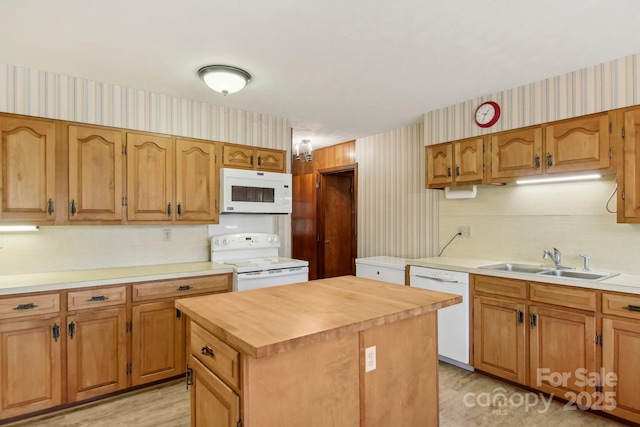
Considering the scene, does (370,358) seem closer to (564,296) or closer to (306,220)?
(564,296)

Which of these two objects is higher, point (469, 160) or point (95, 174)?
point (469, 160)

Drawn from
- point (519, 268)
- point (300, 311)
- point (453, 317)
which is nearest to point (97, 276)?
point (300, 311)

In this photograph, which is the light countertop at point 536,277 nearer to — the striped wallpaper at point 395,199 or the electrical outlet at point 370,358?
the striped wallpaper at point 395,199

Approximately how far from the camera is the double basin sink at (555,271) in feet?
8.55

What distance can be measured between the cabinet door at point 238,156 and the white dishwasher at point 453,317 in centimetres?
203

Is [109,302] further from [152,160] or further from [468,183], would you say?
[468,183]

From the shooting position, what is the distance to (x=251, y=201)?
3.53 meters

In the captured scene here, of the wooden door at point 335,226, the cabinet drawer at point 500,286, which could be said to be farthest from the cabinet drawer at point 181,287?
the wooden door at point 335,226

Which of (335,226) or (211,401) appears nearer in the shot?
(211,401)

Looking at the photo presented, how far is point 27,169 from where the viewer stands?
101 inches

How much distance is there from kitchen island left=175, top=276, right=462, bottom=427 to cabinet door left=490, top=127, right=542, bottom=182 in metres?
1.67

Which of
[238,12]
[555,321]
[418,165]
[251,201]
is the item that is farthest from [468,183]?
[238,12]

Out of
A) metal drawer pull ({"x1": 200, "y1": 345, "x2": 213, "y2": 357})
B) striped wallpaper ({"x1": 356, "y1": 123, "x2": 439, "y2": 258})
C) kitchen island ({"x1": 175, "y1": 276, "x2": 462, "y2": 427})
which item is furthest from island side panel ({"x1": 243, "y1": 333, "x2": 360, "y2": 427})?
striped wallpaper ({"x1": 356, "y1": 123, "x2": 439, "y2": 258})

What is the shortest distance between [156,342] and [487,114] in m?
3.39
